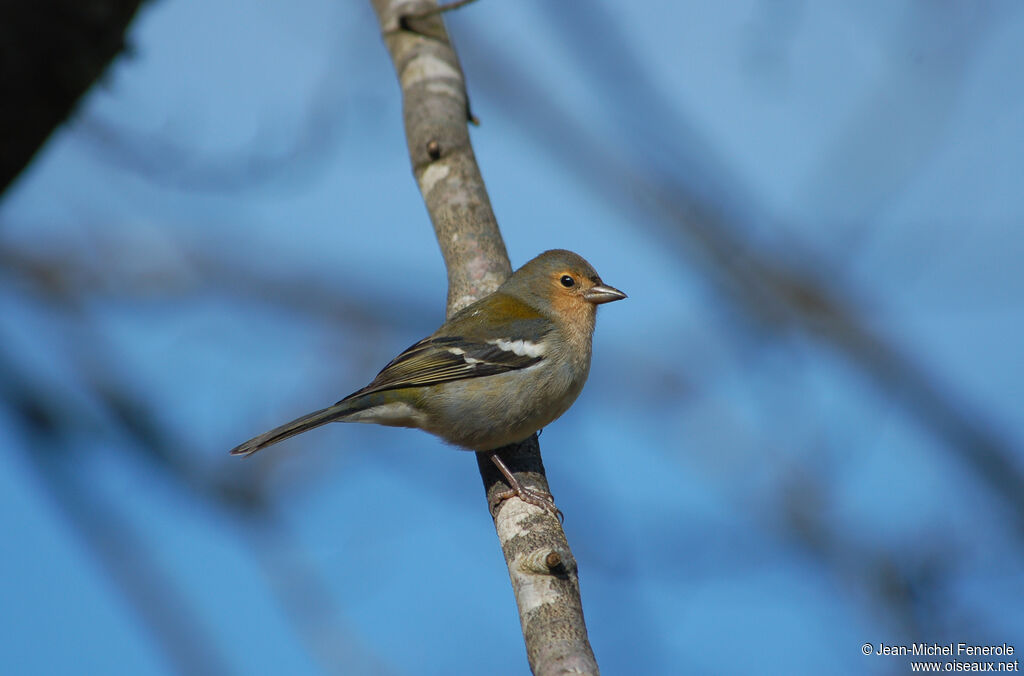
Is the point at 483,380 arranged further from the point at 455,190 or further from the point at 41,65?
the point at 41,65

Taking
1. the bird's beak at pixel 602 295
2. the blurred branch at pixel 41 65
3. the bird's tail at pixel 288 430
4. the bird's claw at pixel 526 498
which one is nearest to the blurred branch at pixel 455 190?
the bird's claw at pixel 526 498

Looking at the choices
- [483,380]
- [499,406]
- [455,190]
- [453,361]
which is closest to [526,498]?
[499,406]

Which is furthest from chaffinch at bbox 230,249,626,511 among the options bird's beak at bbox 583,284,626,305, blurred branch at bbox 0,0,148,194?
blurred branch at bbox 0,0,148,194

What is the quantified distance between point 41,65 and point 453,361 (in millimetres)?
2245

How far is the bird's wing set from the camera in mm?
3994

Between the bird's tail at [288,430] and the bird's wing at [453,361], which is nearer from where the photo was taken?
the bird's tail at [288,430]

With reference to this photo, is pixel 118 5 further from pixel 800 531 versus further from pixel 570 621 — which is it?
pixel 800 531

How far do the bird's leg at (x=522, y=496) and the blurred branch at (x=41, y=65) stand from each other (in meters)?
2.01

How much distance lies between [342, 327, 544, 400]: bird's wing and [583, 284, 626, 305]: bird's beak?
0.70 metres

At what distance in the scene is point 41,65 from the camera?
2270 mm

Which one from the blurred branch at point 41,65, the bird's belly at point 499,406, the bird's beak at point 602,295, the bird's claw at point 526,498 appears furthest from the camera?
the bird's beak at point 602,295

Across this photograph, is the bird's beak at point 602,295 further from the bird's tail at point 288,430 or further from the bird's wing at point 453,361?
the bird's tail at point 288,430

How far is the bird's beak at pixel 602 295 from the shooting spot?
4.69 m

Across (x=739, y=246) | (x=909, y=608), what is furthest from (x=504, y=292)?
(x=909, y=608)
